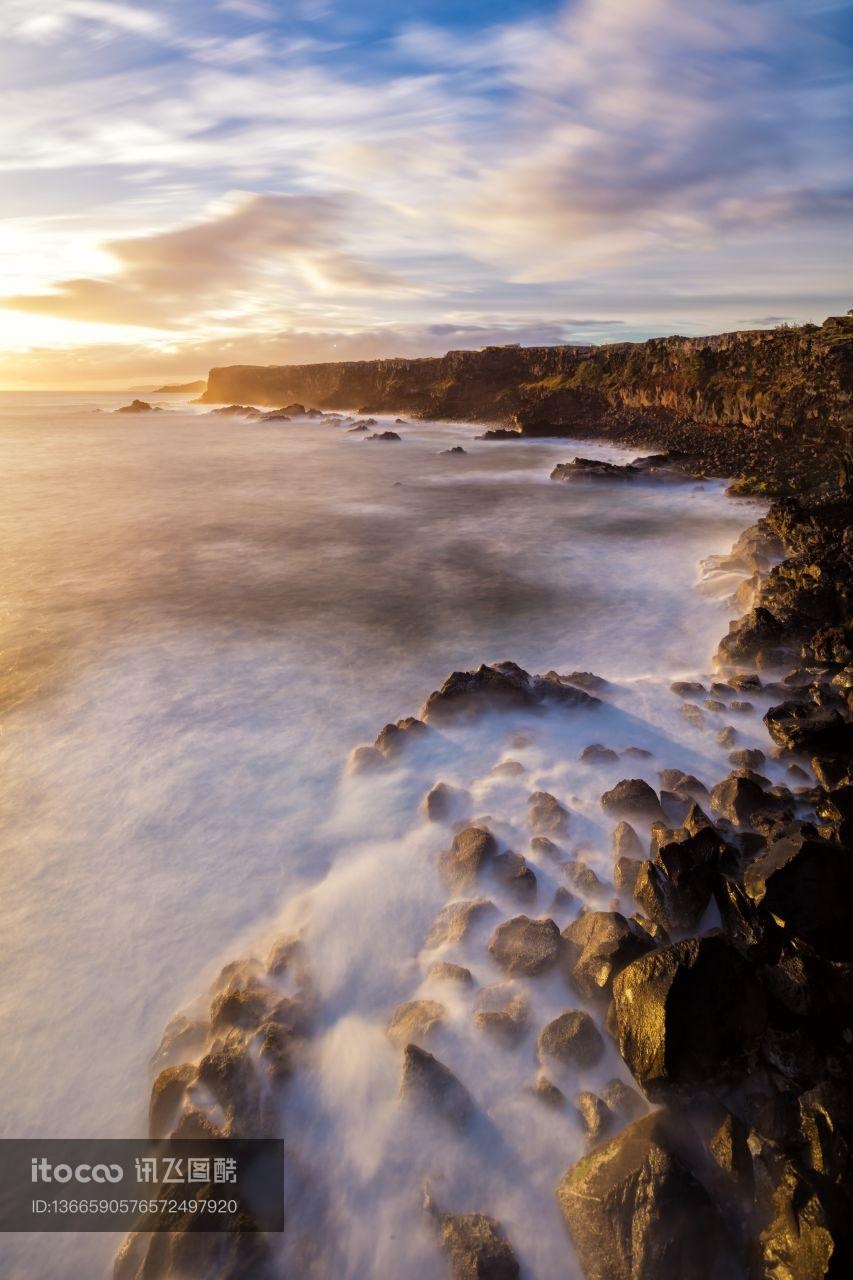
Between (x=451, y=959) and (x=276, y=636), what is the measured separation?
6664mm

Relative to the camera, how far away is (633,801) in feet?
18.1

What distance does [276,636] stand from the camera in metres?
10.1

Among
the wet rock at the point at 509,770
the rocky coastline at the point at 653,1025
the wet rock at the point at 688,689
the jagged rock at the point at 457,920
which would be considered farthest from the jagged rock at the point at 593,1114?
the wet rock at the point at 688,689

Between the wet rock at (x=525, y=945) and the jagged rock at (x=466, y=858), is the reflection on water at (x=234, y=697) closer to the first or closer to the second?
the jagged rock at (x=466, y=858)

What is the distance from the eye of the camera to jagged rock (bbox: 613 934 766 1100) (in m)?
3.35

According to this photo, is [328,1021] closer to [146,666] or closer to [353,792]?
[353,792]

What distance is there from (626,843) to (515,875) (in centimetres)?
97

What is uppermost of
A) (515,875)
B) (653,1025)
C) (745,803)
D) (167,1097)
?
(745,803)

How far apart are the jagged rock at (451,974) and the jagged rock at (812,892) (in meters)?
1.94

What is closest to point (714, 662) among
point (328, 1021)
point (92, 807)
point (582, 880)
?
point (582, 880)

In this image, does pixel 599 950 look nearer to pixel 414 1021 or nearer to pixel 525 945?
pixel 525 945

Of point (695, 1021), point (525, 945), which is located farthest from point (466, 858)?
point (695, 1021)

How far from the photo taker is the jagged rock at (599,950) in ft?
13.0

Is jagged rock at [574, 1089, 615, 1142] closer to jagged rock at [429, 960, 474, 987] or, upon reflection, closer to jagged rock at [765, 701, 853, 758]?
jagged rock at [429, 960, 474, 987]
